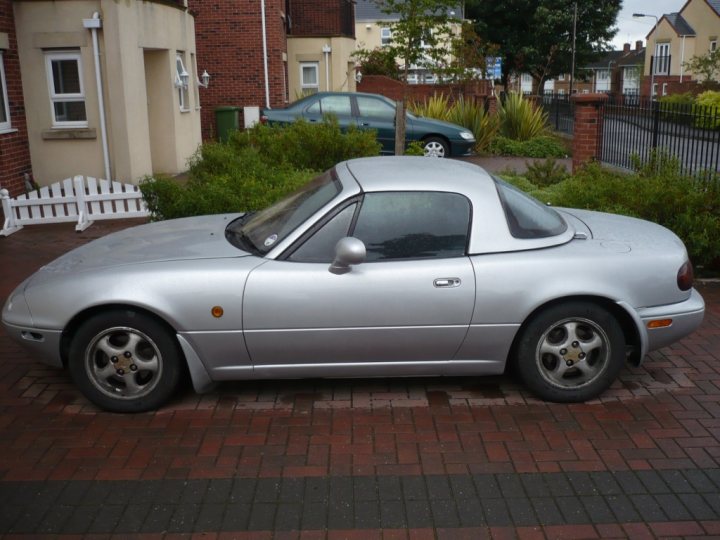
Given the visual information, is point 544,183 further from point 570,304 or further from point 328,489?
point 328,489

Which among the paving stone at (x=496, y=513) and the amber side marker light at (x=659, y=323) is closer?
the paving stone at (x=496, y=513)

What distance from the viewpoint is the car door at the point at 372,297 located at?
4.82 m

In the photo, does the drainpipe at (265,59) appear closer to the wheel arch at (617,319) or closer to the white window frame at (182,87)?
the white window frame at (182,87)

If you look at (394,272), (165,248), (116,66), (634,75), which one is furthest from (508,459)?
(634,75)

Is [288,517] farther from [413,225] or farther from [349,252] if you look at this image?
[413,225]

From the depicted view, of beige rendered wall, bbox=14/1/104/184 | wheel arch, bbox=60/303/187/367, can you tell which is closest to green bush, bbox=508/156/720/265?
wheel arch, bbox=60/303/187/367

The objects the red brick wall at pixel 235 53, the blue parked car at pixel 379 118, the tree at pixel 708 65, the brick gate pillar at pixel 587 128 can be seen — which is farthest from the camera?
the tree at pixel 708 65

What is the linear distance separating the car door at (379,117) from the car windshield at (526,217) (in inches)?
479

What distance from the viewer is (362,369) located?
4973mm

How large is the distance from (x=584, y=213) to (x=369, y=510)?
3322 mm

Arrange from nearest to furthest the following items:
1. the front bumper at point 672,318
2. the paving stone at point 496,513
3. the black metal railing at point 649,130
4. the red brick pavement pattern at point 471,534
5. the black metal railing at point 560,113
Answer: the red brick pavement pattern at point 471,534 → the paving stone at point 496,513 → the front bumper at point 672,318 → the black metal railing at point 649,130 → the black metal railing at point 560,113

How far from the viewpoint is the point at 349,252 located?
468 cm

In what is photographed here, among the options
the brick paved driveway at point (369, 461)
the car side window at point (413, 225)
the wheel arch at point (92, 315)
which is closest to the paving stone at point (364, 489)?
the brick paved driveway at point (369, 461)

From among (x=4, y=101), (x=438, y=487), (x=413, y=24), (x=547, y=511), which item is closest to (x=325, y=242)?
(x=438, y=487)
